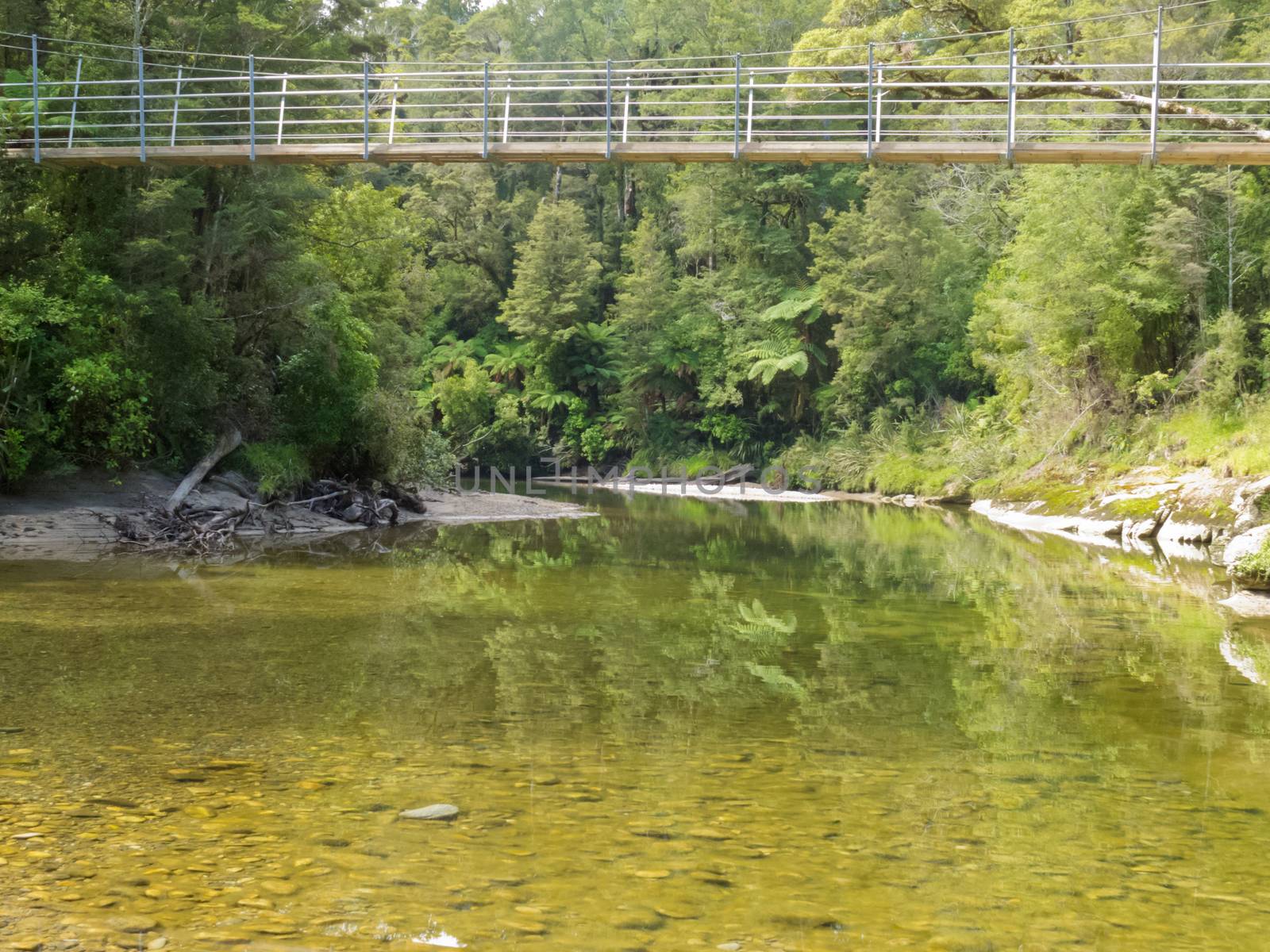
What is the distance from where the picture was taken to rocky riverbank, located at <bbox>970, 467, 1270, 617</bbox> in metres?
13.1

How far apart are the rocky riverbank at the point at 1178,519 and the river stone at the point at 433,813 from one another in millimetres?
9779

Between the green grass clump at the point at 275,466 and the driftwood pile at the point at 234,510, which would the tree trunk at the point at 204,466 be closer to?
the driftwood pile at the point at 234,510

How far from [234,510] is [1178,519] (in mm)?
13913

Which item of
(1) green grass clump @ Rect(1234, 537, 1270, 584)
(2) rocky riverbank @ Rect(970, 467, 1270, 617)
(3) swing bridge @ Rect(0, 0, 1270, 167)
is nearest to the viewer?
(1) green grass clump @ Rect(1234, 537, 1270, 584)

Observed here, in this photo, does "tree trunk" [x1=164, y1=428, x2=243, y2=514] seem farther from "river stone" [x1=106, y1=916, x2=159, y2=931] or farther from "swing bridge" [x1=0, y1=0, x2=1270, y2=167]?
"river stone" [x1=106, y1=916, x2=159, y2=931]

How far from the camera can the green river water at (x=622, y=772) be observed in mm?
4008

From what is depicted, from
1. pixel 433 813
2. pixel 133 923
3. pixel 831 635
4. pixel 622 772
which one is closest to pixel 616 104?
pixel 831 635

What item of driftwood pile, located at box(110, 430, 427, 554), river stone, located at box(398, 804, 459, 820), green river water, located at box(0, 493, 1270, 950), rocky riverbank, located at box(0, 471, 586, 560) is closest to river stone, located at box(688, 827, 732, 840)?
green river water, located at box(0, 493, 1270, 950)

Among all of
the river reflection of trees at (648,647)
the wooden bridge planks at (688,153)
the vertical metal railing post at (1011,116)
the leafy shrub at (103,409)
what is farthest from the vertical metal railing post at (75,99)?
the vertical metal railing post at (1011,116)

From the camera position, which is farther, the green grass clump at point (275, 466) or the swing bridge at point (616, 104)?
the green grass clump at point (275, 466)

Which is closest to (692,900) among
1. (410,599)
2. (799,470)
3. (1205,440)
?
(410,599)

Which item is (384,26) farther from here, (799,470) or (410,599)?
(410,599)

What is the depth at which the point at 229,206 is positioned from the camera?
60.0 ft

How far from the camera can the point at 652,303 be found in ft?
135
